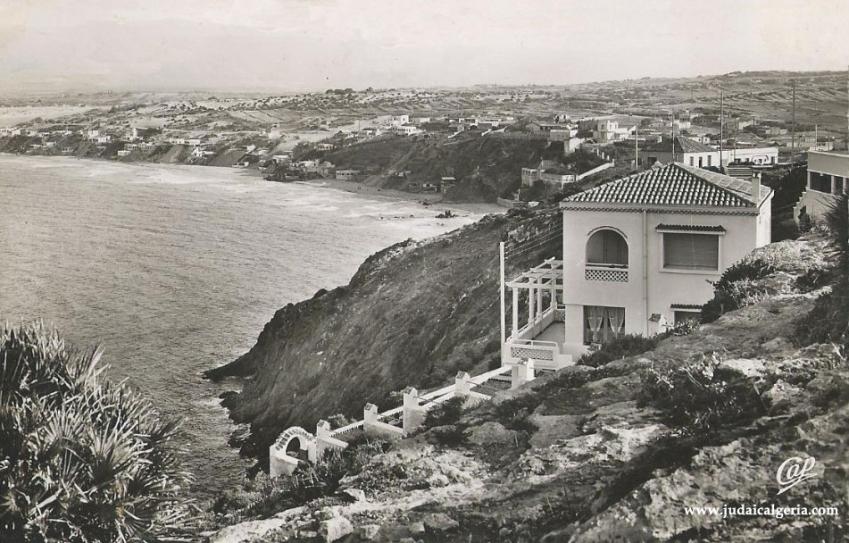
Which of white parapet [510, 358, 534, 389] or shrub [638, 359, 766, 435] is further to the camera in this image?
white parapet [510, 358, 534, 389]

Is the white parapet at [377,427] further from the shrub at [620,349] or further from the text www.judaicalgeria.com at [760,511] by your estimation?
the text www.judaicalgeria.com at [760,511]

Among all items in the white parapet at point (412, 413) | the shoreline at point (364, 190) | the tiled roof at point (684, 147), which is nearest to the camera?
the white parapet at point (412, 413)

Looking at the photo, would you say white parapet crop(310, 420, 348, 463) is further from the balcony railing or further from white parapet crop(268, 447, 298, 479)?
the balcony railing

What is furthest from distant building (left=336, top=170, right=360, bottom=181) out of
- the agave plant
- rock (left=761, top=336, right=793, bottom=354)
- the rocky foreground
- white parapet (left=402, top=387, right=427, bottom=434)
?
the agave plant

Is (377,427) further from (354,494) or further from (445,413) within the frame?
(354,494)

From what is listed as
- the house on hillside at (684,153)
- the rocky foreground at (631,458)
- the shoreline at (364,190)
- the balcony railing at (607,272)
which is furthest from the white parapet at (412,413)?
the shoreline at (364,190)

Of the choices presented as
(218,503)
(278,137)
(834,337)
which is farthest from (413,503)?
(278,137)
